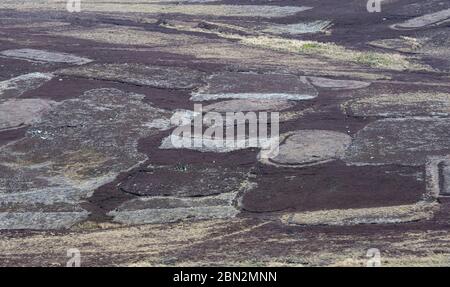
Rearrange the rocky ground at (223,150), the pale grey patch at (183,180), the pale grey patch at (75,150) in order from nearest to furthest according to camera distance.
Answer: the rocky ground at (223,150), the pale grey patch at (183,180), the pale grey patch at (75,150)

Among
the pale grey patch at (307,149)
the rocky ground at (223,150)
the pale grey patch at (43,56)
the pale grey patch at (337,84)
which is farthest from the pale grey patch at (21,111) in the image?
the pale grey patch at (337,84)

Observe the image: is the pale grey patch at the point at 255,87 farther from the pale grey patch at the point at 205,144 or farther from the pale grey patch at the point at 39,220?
the pale grey patch at the point at 39,220

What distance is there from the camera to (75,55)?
27172 mm

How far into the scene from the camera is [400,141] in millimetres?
18109

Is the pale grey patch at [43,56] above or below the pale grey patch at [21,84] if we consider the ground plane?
above

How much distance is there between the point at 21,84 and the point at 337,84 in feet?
29.8

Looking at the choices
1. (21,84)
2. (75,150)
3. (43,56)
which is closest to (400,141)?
(75,150)

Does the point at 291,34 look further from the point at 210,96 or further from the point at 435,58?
the point at 210,96

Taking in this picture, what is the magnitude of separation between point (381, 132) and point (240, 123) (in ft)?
11.1

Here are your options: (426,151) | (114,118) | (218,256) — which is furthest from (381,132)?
(218,256)

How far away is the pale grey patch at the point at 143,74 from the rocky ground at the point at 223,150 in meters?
0.06

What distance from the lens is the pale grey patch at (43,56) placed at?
26.2 meters

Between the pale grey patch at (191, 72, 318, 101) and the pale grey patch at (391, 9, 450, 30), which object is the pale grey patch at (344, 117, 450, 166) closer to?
the pale grey patch at (191, 72, 318, 101)

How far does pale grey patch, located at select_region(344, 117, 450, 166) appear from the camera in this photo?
55.9 feet
